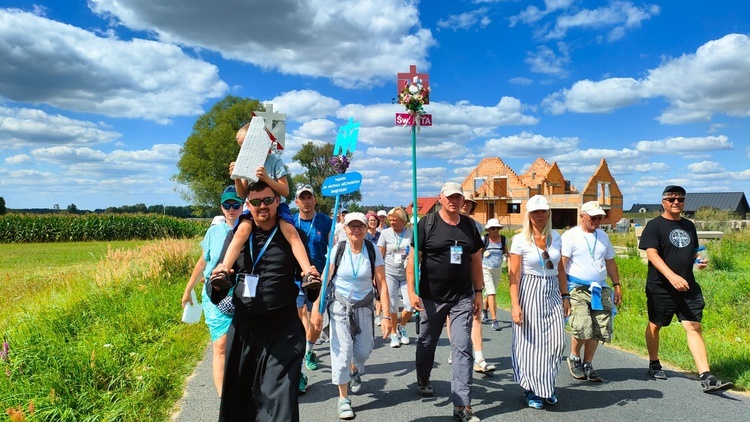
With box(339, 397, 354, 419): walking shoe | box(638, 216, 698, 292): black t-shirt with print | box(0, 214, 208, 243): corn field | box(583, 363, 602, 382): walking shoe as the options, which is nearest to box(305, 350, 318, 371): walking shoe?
box(339, 397, 354, 419): walking shoe

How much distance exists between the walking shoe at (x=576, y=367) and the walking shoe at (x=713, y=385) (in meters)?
1.17

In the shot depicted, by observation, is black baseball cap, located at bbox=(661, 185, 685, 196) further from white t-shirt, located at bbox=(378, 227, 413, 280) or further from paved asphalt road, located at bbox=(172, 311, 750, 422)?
white t-shirt, located at bbox=(378, 227, 413, 280)

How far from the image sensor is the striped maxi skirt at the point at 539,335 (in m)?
4.68

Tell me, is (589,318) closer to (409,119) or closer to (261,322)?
(409,119)

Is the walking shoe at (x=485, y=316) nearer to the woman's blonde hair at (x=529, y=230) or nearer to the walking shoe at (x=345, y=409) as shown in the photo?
the woman's blonde hair at (x=529, y=230)

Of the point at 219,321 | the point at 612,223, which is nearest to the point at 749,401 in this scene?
the point at 219,321

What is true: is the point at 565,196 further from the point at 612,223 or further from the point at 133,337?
the point at 133,337

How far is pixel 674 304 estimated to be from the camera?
18.0 feet

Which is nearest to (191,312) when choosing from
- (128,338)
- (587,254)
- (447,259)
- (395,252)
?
(128,338)

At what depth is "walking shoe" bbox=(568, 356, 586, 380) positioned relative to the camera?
5627 millimetres

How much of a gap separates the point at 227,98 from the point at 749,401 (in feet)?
186

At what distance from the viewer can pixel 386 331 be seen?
5.12m

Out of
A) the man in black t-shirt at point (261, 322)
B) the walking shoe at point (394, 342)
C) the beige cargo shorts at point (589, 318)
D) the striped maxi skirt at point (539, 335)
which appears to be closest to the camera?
the man in black t-shirt at point (261, 322)

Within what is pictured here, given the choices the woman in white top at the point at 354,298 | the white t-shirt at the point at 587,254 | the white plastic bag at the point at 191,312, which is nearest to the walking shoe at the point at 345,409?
the woman in white top at the point at 354,298
